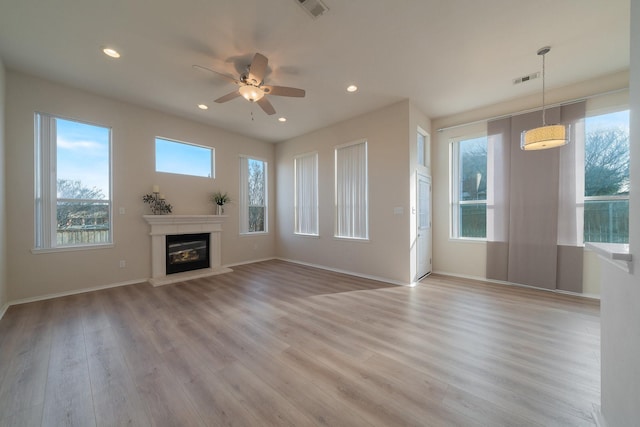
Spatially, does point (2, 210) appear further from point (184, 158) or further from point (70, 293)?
point (184, 158)

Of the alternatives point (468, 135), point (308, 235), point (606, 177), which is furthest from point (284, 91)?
point (606, 177)

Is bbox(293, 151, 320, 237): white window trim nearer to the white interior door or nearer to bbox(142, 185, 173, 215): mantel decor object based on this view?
the white interior door

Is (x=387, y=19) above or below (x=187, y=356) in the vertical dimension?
above

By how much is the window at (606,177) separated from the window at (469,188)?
4.19ft

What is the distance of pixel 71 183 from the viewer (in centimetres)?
373

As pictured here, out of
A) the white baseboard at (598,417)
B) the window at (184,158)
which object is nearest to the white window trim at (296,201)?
the window at (184,158)

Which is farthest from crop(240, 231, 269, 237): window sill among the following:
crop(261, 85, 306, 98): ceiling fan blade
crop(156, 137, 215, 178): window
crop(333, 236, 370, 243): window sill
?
crop(261, 85, 306, 98): ceiling fan blade

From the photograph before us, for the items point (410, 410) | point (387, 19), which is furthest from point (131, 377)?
point (387, 19)

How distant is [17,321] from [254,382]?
3.20 m

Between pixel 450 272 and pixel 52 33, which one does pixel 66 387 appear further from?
pixel 450 272

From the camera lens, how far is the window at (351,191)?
4773 mm

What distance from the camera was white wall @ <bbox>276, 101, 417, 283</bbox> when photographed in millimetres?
4129

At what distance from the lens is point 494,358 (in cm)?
205

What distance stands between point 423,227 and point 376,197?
1099 millimetres
